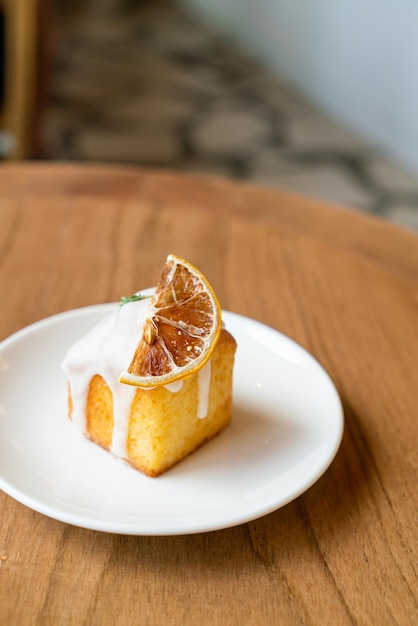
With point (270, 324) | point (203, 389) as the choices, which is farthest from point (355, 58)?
point (203, 389)

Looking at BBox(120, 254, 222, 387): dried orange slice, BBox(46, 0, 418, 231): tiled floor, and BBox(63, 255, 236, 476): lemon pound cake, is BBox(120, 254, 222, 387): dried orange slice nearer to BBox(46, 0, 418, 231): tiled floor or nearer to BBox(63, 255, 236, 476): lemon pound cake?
BBox(63, 255, 236, 476): lemon pound cake

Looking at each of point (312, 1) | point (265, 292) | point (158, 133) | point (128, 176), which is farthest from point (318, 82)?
point (265, 292)

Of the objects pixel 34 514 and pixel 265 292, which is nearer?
pixel 34 514

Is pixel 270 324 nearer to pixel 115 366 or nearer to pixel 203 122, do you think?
pixel 115 366

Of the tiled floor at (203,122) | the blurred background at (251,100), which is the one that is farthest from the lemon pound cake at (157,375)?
the tiled floor at (203,122)

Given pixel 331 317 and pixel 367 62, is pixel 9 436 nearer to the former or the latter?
pixel 331 317

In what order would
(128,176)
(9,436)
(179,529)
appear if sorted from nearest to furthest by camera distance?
(179,529), (9,436), (128,176)

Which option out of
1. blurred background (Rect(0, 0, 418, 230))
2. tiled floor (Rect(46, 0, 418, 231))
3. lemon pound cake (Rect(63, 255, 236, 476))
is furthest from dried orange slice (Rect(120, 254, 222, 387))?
tiled floor (Rect(46, 0, 418, 231))

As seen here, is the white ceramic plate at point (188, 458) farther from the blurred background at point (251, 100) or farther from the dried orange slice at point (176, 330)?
the blurred background at point (251, 100)
